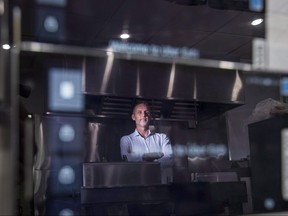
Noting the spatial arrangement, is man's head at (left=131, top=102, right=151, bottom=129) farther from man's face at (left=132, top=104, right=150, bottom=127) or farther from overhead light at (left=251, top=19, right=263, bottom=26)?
overhead light at (left=251, top=19, right=263, bottom=26)

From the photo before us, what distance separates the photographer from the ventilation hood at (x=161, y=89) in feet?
5.41

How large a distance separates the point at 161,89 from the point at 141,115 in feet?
0.43

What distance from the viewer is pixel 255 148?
1.88 metres

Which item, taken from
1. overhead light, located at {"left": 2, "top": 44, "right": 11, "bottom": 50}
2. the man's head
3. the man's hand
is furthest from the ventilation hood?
overhead light, located at {"left": 2, "top": 44, "right": 11, "bottom": 50}

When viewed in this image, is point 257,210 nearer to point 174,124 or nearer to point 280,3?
point 174,124

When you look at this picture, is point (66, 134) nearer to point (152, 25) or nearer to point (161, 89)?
point (161, 89)

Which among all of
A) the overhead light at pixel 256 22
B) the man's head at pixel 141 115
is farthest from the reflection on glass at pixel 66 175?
the overhead light at pixel 256 22

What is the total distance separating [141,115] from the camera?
5.54 ft

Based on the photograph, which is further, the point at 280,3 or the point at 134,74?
the point at 280,3

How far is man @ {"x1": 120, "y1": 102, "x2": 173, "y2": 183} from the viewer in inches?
64.9

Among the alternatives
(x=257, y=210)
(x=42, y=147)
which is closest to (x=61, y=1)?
(x=42, y=147)

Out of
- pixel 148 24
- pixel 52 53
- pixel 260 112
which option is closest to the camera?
pixel 52 53

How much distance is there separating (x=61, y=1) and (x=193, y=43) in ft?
1.82

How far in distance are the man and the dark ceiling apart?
0.30 metres
